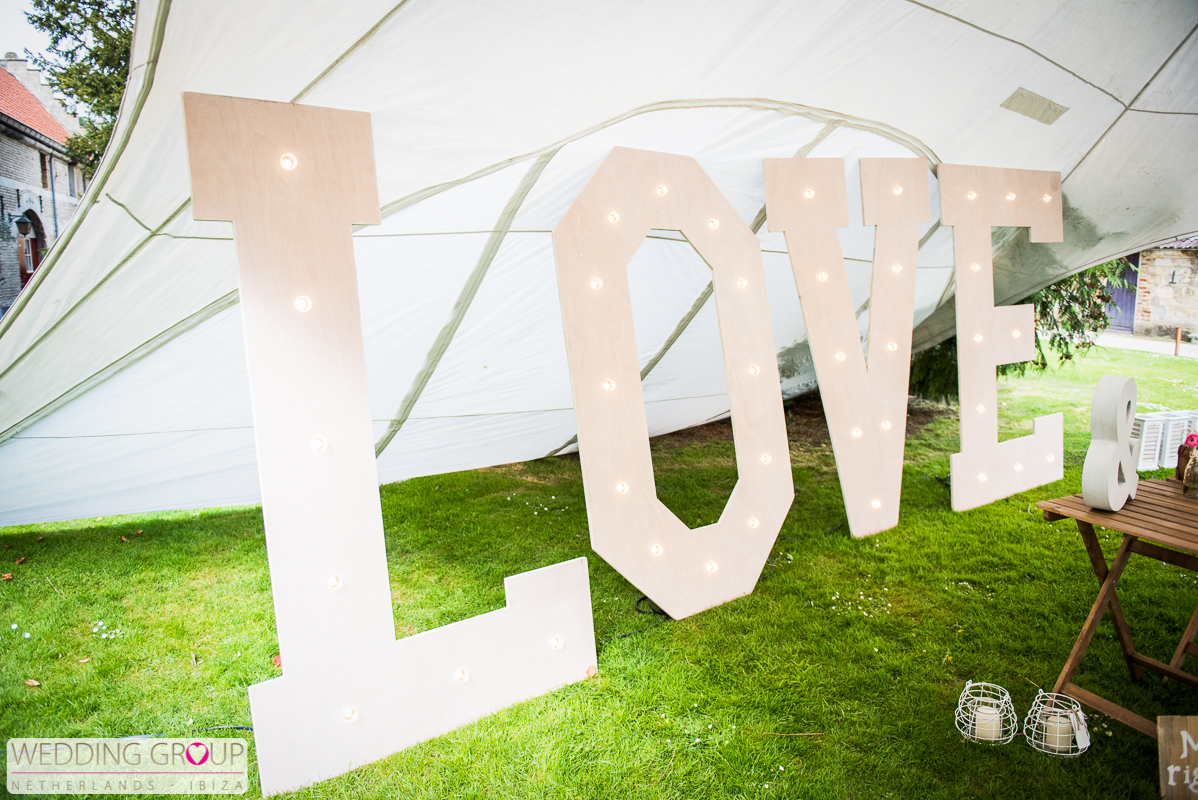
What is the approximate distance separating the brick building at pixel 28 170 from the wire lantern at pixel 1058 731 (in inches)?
168

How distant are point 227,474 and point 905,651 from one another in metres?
3.86

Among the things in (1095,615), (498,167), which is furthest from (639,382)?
(1095,615)

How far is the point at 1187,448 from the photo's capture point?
7.61 ft

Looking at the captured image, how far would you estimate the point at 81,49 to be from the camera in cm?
395

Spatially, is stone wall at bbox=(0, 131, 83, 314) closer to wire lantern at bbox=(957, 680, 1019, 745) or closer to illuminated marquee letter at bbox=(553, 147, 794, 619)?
illuminated marquee letter at bbox=(553, 147, 794, 619)

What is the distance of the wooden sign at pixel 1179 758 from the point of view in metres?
1.70

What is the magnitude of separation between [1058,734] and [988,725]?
0.60 ft

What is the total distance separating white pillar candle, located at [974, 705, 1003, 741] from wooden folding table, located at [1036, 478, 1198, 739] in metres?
0.26

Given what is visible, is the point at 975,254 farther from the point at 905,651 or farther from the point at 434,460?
the point at 434,460

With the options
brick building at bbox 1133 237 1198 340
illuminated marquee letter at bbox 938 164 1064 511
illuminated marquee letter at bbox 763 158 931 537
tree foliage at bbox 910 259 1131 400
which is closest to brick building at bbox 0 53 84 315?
illuminated marquee letter at bbox 763 158 931 537

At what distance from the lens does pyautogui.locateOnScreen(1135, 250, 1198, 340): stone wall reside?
6137 millimetres

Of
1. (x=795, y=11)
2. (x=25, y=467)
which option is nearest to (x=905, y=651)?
(x=795, y=11)

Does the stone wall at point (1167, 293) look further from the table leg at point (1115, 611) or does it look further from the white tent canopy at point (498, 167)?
the table leg at point (1115, 611)

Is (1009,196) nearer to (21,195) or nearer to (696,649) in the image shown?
(696,649)
